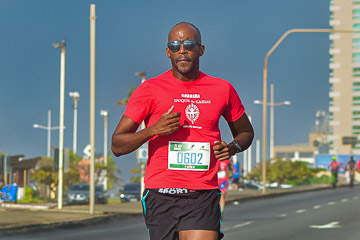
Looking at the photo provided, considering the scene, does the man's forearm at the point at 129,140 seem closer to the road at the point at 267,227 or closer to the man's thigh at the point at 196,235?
the man's thigh at the point at 196,235

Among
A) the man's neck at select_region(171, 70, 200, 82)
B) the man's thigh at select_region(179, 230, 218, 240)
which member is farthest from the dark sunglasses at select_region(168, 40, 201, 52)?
the man's thigh at select_region(179, 230, 218, 240)

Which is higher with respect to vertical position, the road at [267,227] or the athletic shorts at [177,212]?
the athletic shorts at [177,212]

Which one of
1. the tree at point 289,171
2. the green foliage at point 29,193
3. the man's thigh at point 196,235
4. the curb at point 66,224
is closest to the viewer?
the man's thigh at point 196,235

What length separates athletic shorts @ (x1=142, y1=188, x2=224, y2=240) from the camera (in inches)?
201

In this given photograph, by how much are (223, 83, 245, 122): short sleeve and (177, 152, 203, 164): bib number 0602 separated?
459 mm

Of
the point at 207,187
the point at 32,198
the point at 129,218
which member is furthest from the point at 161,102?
the point at 32,198

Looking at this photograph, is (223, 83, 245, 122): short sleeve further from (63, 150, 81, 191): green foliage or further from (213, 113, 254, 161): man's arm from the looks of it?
(63, 150, 81, 191): green foliage

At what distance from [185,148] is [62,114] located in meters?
22.7

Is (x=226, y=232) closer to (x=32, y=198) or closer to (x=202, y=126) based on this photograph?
(x=202, y=126)

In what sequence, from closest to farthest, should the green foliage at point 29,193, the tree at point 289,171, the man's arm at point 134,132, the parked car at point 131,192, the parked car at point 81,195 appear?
the man's arm at point 134,132
the green foliage at point 29,193
the parked car at point 81,195
the parked car at point 131,192
the tree at point 289,171

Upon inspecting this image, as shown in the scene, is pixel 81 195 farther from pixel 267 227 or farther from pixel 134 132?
pixel 134 132

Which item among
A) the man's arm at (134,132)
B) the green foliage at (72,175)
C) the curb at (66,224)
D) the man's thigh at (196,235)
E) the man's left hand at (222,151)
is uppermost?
the man's arm at (134,132)

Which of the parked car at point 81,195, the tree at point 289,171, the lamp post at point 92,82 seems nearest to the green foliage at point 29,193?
the parked car at point 81,195

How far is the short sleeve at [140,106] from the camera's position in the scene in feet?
16.8
